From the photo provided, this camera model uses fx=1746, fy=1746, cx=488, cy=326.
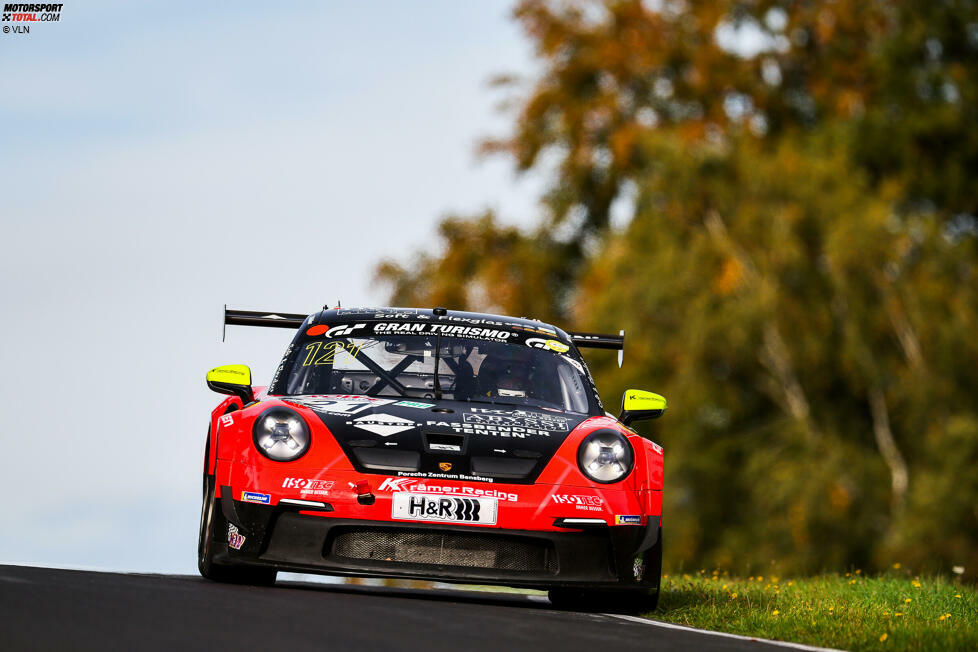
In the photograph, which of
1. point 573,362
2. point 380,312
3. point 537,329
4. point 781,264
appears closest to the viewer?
point 573,362

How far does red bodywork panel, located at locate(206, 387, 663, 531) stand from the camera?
884 cm

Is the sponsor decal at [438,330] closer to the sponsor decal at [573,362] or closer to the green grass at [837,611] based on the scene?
the sponsor decal at [573,362]

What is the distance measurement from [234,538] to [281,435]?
0.59 metres

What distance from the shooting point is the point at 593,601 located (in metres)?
9.84

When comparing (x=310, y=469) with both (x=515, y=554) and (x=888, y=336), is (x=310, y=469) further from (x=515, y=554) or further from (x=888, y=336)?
(x=888, y=336)

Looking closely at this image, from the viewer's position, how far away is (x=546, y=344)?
10.9 meters

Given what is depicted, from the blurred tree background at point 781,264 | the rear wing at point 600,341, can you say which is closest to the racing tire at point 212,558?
the rear wing at point 600,341

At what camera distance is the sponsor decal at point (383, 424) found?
909cm

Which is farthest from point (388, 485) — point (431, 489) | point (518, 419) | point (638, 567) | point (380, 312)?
point (380, 312)

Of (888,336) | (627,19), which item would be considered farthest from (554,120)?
(888,336)

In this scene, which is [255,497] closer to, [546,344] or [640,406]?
[640,406]

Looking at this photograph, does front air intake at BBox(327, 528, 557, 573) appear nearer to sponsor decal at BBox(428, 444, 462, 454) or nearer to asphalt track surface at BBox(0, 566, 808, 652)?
asphalt track surface at BBox(0, 566, 808, 652)

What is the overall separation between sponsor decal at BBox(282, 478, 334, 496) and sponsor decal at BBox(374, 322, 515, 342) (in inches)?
75.7

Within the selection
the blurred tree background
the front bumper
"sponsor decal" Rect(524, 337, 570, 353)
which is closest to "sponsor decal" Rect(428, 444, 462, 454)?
the front bumper
